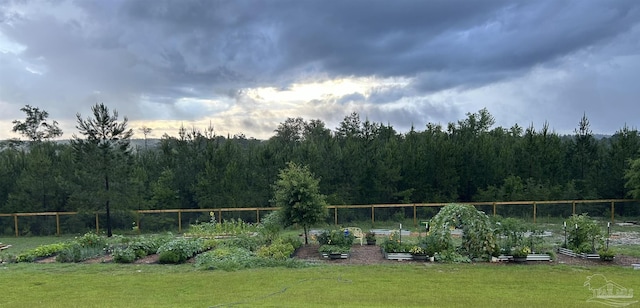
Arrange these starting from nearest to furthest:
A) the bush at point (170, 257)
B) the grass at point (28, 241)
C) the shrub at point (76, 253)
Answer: the bush at point (170, 257) → the shrub at point (76, 253) → the grass at point (28, 241)

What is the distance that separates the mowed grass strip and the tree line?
11405mm

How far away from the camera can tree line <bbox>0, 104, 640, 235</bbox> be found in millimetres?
23906

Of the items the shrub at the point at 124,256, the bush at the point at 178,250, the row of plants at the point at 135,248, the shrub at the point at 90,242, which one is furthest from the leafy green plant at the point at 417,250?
the shrub at the point at 90,242

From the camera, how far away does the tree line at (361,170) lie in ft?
78.4

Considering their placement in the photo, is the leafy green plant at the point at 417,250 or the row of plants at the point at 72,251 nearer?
the leafy green plant at the point at 417,250

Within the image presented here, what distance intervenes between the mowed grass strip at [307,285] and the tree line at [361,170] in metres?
11.4

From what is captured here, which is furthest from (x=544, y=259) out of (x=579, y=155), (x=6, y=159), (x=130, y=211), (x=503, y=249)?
(x=6, y=159)

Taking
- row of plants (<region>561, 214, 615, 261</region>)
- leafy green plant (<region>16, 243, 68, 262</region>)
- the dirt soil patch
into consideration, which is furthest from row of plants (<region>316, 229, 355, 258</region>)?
leafy green plant (<region>16, 243, 68, 262</region>)

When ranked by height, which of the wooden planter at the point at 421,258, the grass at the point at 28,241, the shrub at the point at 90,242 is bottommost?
the grass at the point at 28,241

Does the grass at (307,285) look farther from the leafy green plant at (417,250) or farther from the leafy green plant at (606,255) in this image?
the leafy green plant at (606,255)

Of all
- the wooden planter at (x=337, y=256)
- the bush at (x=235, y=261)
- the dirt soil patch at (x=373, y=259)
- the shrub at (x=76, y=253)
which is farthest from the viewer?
the wooden planter at (x=337, y=256)

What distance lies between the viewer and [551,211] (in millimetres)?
23859

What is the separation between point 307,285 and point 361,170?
17.4 meters

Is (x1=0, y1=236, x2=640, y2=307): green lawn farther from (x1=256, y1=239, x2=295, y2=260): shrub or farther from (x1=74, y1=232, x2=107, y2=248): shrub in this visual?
(x1=74, y1=232, x2=107, y2=248): shrub
